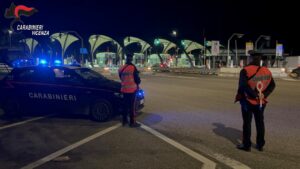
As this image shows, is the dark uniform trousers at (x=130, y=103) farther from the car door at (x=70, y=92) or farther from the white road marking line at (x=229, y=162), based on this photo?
the white road marking line at (x=229, y=162)

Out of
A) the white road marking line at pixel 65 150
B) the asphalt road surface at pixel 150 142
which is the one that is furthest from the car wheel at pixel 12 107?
the white road marking line at pixel 65 150

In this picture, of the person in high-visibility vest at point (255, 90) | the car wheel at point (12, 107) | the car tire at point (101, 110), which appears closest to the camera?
the person in high-visibility vest at point (255, 90)

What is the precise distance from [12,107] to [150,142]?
528 centimetres

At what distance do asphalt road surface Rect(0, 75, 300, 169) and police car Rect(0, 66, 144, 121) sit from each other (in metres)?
0.32

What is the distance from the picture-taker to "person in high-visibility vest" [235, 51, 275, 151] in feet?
20.9

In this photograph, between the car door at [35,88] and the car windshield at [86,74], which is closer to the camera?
the car door at [35,88]

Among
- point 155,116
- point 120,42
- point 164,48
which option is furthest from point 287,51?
point 155,116

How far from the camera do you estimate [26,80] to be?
426 inches

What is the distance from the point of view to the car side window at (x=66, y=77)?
10.3 meters

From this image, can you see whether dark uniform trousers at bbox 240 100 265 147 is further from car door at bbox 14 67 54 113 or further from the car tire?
car door at bbox 14 67 54 113

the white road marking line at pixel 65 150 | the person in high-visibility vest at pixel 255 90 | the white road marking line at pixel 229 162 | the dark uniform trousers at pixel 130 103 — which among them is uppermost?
the person in high-visibility vest at pixel 255 90

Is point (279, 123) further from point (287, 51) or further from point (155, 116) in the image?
point (287, 51)

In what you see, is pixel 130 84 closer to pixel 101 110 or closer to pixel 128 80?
pixel 128 80

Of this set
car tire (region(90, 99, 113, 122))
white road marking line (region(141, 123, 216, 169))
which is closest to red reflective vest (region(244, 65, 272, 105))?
white road marking line (region(141, 123, 216, 169))
